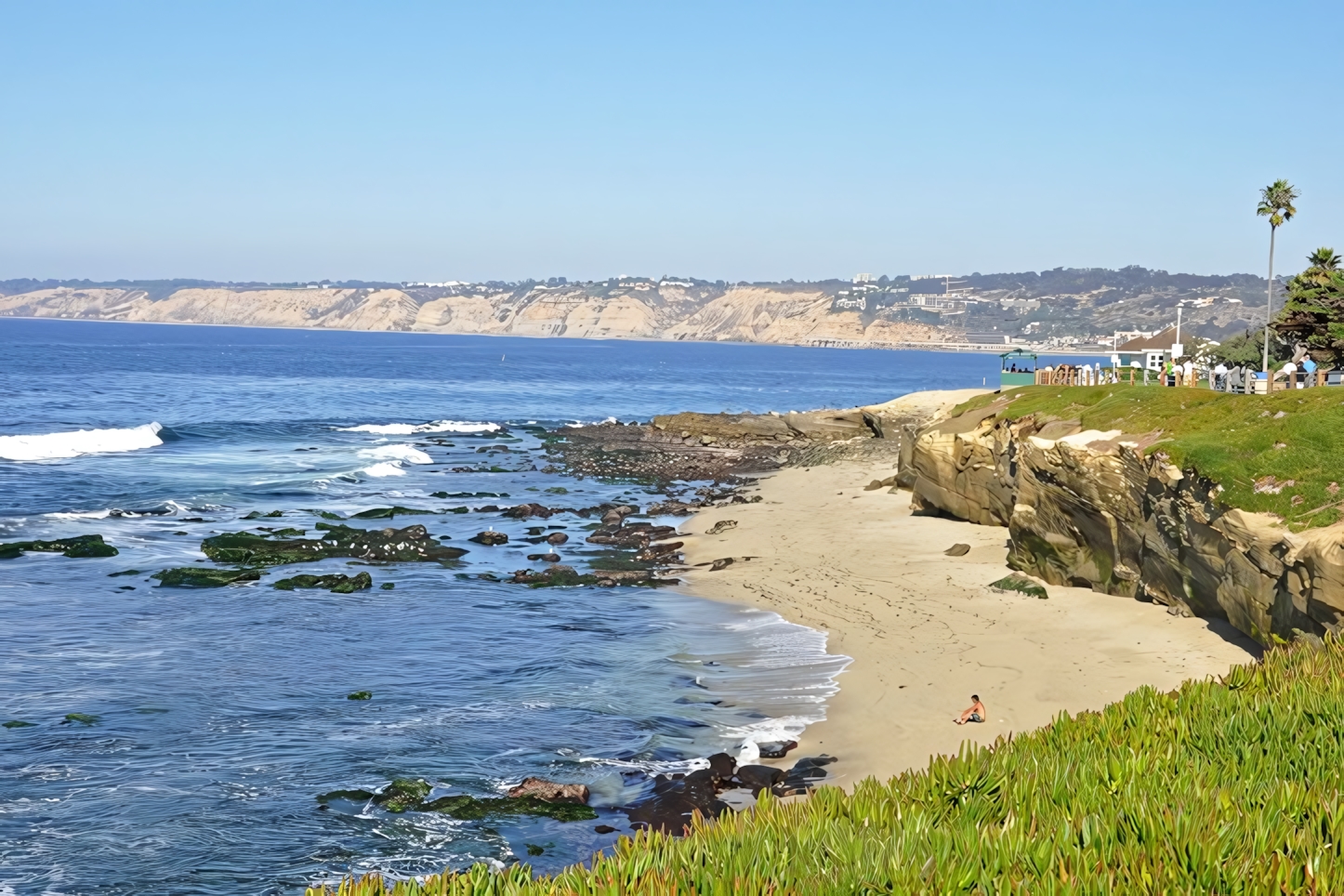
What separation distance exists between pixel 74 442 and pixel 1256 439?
55.0 meters

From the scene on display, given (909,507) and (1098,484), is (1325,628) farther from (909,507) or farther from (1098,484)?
(909,507)

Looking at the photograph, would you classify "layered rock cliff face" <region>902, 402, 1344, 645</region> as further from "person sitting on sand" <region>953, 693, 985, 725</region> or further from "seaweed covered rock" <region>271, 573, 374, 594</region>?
"seaweed covered rock" <region>271, 573, 374, 594</region>

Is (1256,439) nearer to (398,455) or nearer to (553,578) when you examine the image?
(553,578)

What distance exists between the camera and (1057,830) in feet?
24.5

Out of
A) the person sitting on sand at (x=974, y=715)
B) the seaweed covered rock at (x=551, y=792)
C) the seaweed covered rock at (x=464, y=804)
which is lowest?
the seaweed covered rock at (x=464, y=804)

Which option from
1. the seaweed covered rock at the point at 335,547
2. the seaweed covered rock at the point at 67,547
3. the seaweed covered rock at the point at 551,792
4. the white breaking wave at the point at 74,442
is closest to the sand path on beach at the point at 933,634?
the seaweed covered rock at the point at 551,792

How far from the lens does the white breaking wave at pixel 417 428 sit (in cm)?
7425

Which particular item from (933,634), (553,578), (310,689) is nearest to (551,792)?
(310,689)

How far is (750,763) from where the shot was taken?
16781 millimetres

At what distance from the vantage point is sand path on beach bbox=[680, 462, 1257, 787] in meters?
18.2

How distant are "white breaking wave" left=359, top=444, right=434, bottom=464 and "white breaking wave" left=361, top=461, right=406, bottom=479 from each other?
9.79 feet

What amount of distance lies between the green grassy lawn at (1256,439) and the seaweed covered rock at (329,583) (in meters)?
16.9

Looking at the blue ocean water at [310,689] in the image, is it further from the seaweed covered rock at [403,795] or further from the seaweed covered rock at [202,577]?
the seaweed covered rock at [202,577]

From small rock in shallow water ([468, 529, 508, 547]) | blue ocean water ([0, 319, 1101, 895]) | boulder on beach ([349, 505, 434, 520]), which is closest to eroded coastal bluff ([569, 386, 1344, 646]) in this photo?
A: blue ocean water ([0, 319, 1101, 895])
